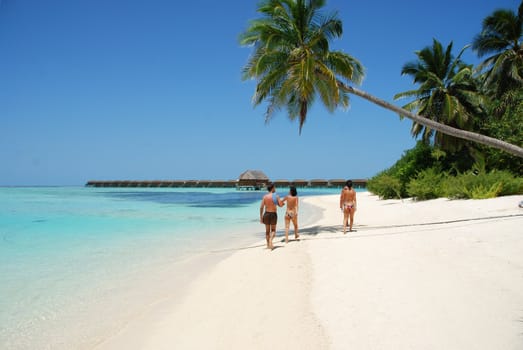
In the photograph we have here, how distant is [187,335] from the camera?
349 cm

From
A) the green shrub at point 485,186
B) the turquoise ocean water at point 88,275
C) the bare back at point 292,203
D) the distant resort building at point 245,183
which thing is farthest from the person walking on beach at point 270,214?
the distant resort building at point 245,183

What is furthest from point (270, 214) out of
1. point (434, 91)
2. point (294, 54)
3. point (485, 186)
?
point (434, 91)

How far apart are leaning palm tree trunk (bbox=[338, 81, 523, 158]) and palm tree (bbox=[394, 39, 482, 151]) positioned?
9347 millimetres

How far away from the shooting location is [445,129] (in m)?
9.58

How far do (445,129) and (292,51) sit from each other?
5110 mm

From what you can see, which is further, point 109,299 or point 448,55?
point 448,55

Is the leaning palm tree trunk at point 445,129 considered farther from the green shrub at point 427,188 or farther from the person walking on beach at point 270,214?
the green shrub at point 427,188

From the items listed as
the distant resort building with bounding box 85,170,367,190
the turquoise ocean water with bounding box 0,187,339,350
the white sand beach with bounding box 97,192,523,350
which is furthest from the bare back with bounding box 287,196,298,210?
the distant resort building with bounding box 85,170,367,190

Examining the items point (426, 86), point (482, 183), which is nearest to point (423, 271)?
point (482, 183)

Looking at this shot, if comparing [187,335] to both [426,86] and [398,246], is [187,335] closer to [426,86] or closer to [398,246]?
[398,246]

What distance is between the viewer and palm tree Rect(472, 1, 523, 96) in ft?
58.2

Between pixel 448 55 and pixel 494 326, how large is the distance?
65.9 ft

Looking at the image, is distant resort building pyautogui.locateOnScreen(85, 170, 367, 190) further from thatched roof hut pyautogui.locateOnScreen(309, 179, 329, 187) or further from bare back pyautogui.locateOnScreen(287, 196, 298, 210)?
bare back pyautogui.locateOnScreen(287, 196, 298, 210)

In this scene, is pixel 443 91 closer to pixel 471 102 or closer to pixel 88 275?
pixel 471 102
